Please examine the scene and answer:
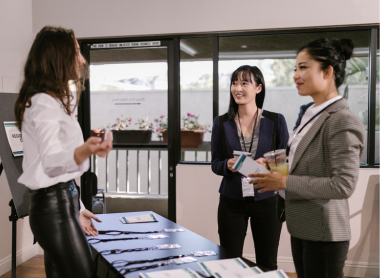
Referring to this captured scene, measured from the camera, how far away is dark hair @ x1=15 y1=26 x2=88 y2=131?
3.96 feet

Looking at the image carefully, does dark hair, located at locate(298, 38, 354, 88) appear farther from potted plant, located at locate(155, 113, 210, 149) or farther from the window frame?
potted plant, located at locate(155, 113, 210, 149)

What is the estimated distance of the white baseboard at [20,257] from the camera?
2.99 m

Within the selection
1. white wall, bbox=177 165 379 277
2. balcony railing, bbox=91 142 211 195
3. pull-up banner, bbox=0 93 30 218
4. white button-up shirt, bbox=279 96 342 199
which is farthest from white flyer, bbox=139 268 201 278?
balcony railing, bbox=91 142 211 195

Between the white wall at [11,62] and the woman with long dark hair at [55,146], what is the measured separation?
72.8 inches

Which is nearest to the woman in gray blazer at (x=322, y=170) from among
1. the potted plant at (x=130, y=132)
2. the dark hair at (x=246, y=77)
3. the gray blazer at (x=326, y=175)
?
the gray blazer at (x=326, y=175)

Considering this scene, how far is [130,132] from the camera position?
3555 mm

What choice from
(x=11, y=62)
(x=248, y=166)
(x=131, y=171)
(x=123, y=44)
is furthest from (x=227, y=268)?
(x=131, y=171)

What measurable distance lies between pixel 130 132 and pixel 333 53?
2.53 metres

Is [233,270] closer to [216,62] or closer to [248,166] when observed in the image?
[248,166]

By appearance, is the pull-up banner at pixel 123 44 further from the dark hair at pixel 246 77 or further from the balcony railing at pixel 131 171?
the balcony railing at pixel 131 171

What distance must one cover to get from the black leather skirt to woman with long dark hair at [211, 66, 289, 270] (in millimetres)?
924

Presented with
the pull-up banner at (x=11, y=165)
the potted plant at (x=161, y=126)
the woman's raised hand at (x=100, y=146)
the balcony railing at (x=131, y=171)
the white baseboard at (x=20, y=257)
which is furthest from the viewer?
the balcony railing at (x=131, y=171)

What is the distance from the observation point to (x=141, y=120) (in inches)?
138

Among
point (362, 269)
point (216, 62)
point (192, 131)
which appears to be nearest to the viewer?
point (362, 269)
